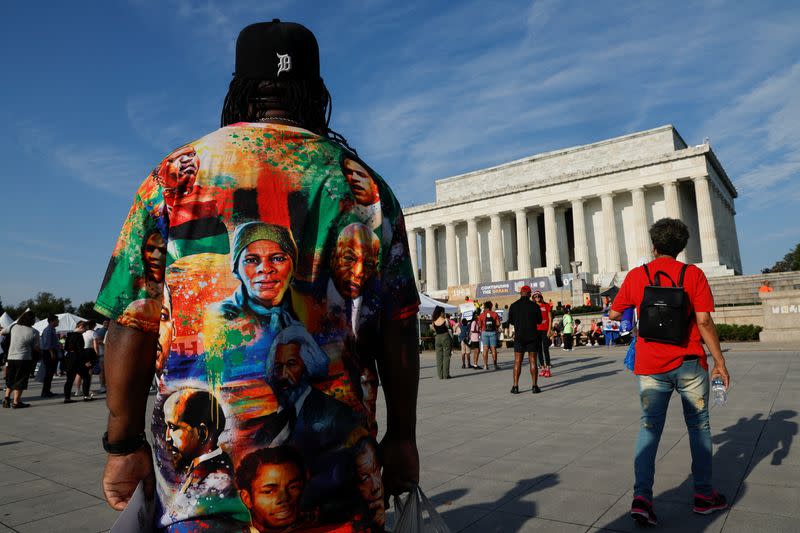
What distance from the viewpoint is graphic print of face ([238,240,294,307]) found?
1.42m

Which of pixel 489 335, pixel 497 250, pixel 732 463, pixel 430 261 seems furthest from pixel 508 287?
pixel 732 463

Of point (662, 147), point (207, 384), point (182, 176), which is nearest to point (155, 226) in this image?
point (182, 176)

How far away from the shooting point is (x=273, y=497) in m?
1.35

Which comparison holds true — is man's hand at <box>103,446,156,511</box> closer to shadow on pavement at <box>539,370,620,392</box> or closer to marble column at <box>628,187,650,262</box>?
shadow on pavement at <box>539,370,620,392</box>

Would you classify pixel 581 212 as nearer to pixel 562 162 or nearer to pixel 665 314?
pixel 562 162

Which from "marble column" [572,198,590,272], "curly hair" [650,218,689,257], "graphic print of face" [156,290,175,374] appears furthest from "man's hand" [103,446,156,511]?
"marble column" [572,198,590,272]

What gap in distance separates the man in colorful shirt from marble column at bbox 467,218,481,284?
56.1 meters

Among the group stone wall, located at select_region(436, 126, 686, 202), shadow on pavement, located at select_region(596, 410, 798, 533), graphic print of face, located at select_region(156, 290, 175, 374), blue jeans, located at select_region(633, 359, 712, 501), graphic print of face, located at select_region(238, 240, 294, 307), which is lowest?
shadow on pavement, located at select_region(596, 410, 798, 533)

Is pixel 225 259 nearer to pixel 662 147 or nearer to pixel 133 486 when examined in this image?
pixel 133 486

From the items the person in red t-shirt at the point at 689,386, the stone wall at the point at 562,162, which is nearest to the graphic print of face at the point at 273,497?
the person in red t-shirt at the point at 689,386

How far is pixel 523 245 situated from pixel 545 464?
5069cm

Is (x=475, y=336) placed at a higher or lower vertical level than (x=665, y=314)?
lower

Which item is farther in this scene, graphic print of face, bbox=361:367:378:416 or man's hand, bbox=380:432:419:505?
man's hand, bbox=380:432:419:505

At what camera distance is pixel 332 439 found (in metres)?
1.43
